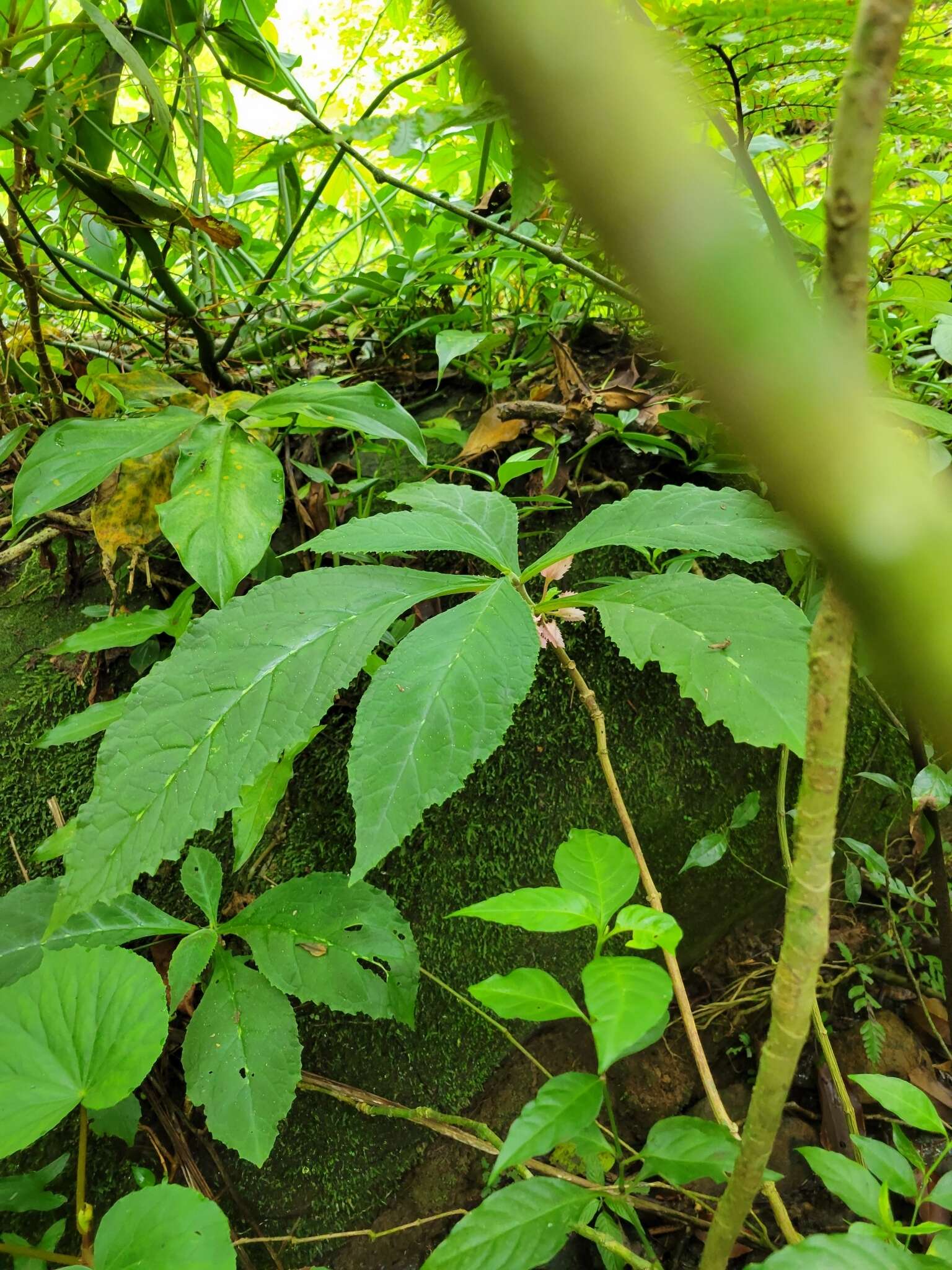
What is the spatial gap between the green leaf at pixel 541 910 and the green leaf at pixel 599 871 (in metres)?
0.02

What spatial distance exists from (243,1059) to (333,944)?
0.15 m

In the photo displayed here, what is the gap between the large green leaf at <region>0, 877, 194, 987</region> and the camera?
0.84 meters

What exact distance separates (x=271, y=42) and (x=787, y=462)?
6.63 ft

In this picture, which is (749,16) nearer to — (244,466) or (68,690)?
(244,466)

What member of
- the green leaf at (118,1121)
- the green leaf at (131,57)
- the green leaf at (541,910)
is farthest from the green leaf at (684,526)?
the green leaf at (131,57)

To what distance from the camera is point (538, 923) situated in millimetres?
595

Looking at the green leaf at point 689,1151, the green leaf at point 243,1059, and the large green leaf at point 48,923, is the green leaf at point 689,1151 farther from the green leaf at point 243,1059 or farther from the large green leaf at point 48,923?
the large green leaf at point 48,923

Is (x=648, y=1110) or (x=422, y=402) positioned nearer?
(x=648, y=1110)

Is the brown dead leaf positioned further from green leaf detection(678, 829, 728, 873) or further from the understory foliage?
green leaf detection(678, 829, 728, 873)

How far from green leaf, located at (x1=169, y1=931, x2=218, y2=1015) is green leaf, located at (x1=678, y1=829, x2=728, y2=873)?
68cm

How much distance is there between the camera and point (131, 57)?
1.00 meters

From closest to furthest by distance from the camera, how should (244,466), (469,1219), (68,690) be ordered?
(469,1219) < (244,466) < (68,690)

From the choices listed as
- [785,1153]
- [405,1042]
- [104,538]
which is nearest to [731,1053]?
[785,1153]

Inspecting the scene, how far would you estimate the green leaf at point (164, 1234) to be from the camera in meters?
0.59
